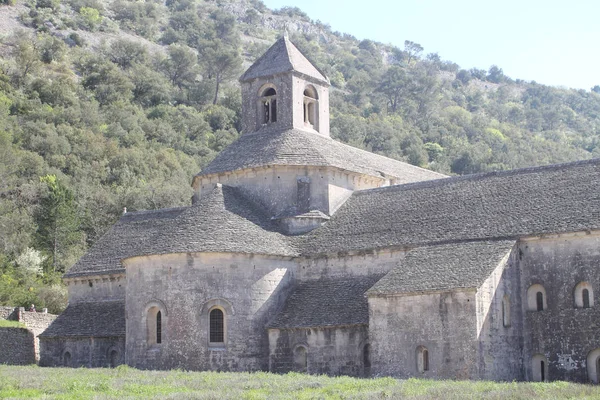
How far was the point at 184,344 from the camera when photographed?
39906mm

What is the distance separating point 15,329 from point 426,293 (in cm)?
2372

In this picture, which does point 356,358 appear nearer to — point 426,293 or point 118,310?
point 426,293

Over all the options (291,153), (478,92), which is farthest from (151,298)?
(478,92)

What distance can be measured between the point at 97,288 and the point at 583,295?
23.1m

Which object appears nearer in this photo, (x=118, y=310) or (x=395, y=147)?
(x=118, y=310)

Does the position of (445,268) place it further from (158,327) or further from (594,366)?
(158,327)

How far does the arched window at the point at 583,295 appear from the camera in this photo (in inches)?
1446

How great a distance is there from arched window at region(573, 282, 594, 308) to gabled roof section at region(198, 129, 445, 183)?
12517 millimetres

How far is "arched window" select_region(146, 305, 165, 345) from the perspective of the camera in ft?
135

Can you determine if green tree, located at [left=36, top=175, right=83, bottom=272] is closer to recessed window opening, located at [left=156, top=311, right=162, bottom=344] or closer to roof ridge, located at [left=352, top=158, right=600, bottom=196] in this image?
recessed window opening, located at [left=156, top=311, right=162, bottom=344]

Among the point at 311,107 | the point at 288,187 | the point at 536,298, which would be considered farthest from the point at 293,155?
the point at 536,298

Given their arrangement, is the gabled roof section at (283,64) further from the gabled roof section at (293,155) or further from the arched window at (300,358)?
the arched window at (300,358)

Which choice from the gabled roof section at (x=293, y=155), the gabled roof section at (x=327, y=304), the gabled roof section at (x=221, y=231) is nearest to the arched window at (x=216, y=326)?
the gabled roof section at (x=327, y=304)

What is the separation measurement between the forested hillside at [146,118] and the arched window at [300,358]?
25826 mm
